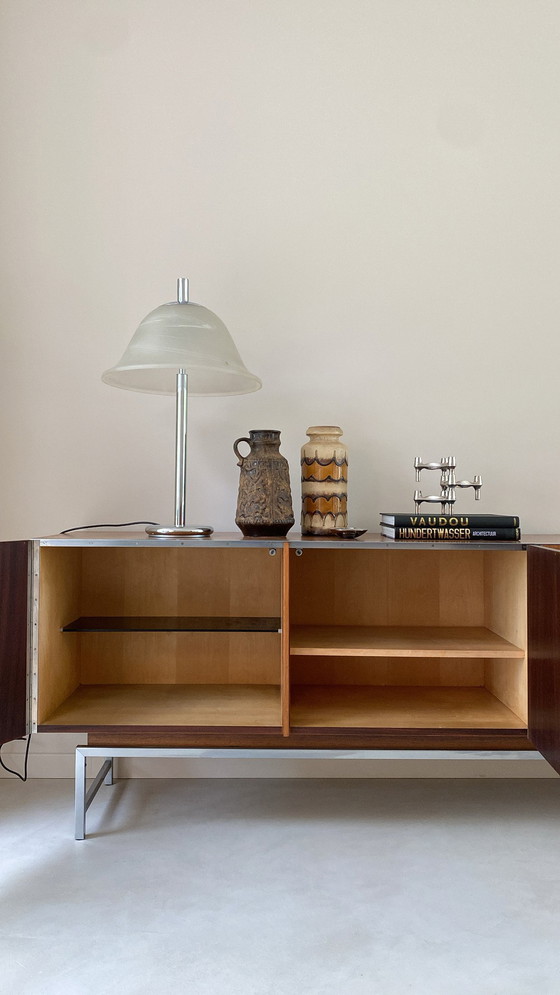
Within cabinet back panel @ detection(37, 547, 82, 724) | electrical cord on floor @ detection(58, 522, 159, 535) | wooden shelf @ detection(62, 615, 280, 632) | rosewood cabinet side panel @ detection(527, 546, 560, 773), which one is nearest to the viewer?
rosewood cabinet side panel @ detection(527, 546, 560, 773)

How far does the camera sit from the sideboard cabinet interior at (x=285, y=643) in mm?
1561

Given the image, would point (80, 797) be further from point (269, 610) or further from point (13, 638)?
point (269, 610)

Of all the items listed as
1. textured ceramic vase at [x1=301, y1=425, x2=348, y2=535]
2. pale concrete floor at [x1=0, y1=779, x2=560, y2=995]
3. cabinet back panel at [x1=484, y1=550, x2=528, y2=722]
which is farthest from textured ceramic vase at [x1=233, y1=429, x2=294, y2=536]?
pale concrete floor at [x1=0, y1=779, x2=560, y2=995]

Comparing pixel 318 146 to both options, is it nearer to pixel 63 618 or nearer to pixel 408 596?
pixel 408 596

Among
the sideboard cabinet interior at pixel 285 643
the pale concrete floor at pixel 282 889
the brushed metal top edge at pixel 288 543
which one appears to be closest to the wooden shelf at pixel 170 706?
the sideboard cabinet interior at pixel 285 643

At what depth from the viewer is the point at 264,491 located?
170 centimetres

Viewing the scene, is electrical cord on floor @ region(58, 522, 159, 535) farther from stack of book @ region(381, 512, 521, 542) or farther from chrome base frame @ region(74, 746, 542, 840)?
A: stack of book @ region(381, 512, 521, 542)

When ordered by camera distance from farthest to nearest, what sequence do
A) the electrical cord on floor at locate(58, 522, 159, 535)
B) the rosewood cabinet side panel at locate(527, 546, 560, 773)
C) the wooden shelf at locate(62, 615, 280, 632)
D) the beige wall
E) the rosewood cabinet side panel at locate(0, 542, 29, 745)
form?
the beige wall, the electrical cord on floor at locate(58, 522, 159, 535), the wooden shelf at locate(62, 615, 280, 632), the rosewood cabinet side panel at locate(0, 542, 29, 745), the rosewood cabinet side panel at locate(527, 546, 560, 773)

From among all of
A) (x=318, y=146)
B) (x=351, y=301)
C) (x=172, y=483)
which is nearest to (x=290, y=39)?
(x=318, y=146)

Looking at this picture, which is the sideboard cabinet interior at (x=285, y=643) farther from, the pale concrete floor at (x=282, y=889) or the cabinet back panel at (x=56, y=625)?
the pale concrete floor at (x=282, y=889)

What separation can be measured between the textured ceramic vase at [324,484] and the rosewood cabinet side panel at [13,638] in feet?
2.30

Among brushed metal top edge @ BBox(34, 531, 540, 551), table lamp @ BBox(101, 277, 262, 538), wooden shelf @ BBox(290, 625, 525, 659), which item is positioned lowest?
wooden shelf @ BBox(290, 625, 525, 659)

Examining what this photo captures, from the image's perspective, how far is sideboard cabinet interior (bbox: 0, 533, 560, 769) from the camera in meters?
1.56

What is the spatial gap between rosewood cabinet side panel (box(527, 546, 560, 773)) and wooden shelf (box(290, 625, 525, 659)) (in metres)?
0.15
